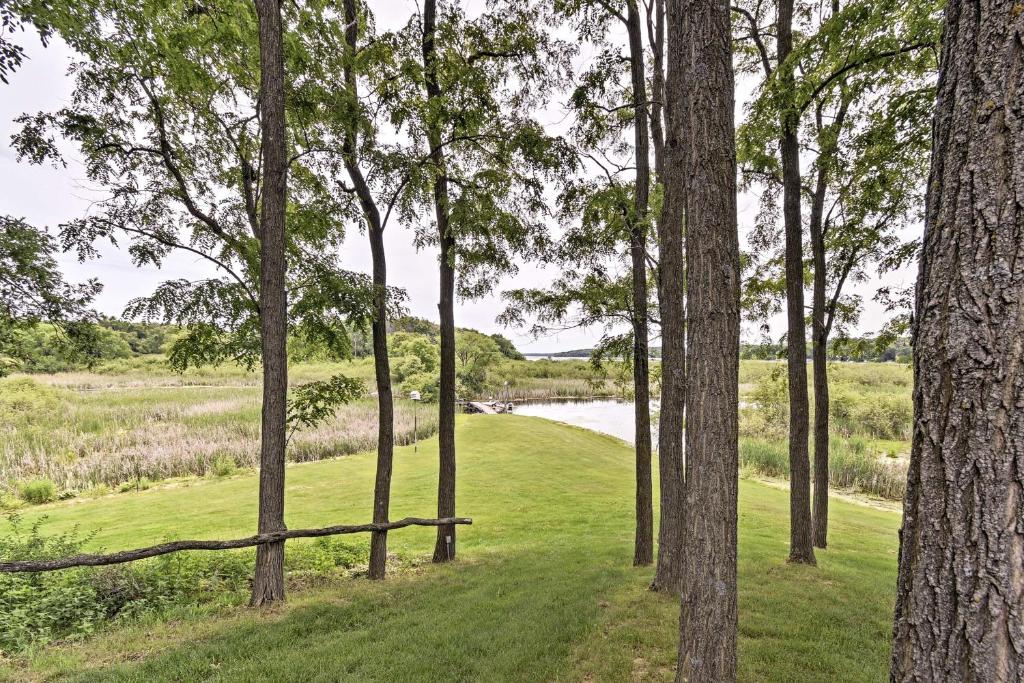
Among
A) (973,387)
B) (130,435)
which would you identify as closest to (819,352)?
(973,387)

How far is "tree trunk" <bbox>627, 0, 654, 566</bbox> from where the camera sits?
512 cm

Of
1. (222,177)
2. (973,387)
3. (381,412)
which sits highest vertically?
(222,177)

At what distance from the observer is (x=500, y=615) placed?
12.9 feet

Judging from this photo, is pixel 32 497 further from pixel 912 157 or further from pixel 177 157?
pixel 912 157

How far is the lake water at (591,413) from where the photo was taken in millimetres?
22781

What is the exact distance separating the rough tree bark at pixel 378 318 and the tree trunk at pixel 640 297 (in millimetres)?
3369

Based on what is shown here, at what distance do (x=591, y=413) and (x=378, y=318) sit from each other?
987 inches

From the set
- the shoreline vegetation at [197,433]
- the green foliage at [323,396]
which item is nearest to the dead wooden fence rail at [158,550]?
the green foliage at [323,396]

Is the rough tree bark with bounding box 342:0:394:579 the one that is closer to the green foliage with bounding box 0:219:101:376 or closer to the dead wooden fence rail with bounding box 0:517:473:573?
the dead wooden fence rail with bounding box 0:517:473:573

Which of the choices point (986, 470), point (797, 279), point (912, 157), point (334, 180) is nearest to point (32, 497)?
point (334, 180)

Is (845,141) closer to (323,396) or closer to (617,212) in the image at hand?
(617,212)

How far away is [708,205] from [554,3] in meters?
4.96

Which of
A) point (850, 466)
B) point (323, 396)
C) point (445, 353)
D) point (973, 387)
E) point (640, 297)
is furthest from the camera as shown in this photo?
point (850, 466)

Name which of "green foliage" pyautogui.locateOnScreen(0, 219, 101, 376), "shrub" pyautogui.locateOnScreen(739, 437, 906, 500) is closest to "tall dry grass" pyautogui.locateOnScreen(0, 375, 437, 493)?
"green foliage" pyautogui.locateOnScreen(0, 219, 101, 376)
